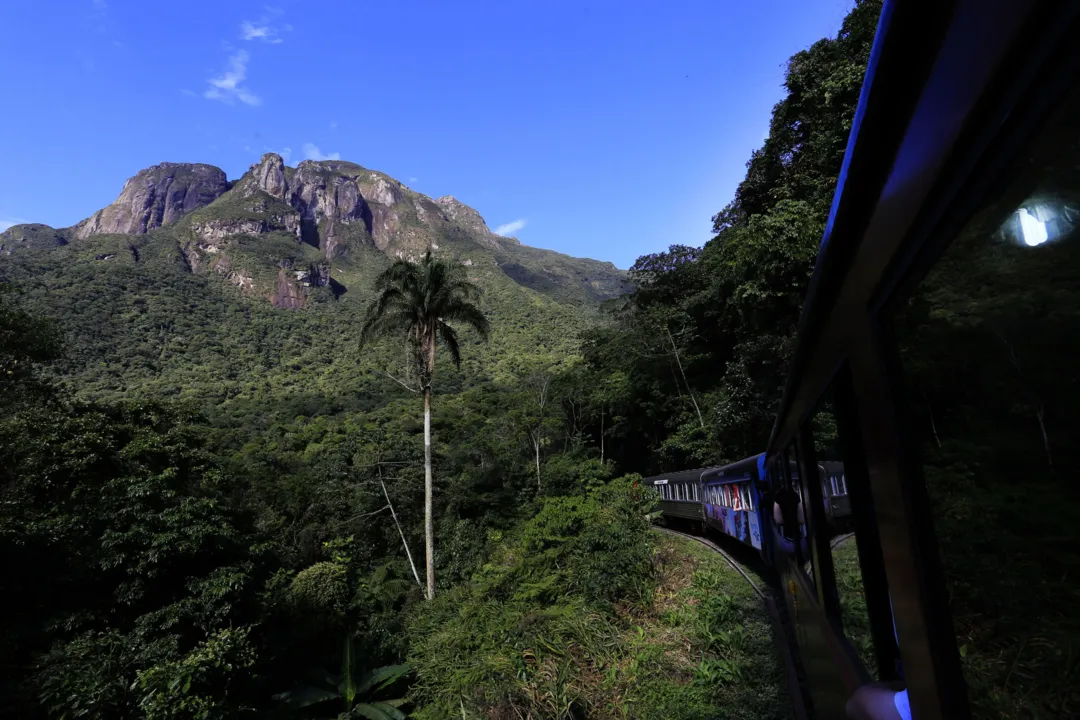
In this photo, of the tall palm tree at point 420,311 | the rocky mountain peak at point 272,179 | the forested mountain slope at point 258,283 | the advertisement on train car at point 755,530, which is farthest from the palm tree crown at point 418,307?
the rocky mountain peak at point 272,179

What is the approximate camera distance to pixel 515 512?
21047 millimetres

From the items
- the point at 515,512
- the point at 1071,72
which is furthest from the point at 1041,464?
the point at 515,512

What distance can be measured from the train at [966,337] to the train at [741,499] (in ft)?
1.80

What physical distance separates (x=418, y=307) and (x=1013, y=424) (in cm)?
1542

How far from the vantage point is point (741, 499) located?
10.5 m

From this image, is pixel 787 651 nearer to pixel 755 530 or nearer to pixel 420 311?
pixel 755 530

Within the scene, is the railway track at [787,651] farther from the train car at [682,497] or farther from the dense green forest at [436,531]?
the train car at [682,497]

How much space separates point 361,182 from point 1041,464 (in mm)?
203767

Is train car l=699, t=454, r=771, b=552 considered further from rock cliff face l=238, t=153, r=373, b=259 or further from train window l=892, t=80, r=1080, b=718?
rock cliff face l=238, t=153, r=373, b=259

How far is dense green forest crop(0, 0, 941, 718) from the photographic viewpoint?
7.55m

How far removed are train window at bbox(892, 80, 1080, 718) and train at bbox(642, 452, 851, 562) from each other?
104cm

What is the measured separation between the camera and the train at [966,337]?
2.37 feet

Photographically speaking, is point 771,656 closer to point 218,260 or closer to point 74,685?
point 74,685

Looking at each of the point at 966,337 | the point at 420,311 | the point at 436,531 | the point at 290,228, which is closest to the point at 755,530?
the point at 966,337
